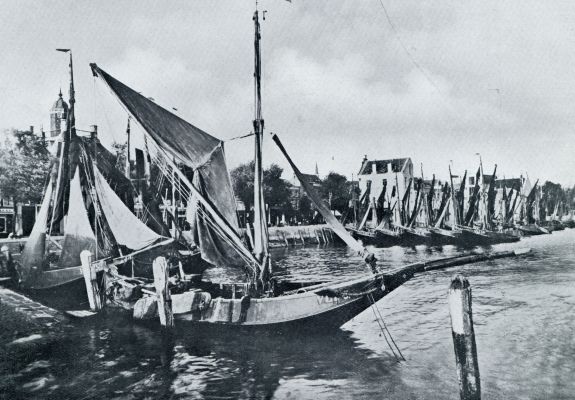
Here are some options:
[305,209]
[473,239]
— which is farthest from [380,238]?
[305,209]

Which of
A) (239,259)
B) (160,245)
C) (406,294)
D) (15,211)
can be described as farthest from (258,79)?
(15,211)

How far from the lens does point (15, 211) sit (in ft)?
109

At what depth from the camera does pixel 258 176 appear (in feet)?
49.5

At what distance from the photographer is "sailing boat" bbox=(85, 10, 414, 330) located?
1295cm

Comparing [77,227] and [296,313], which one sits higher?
[77,227]

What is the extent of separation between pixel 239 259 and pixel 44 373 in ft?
24.3

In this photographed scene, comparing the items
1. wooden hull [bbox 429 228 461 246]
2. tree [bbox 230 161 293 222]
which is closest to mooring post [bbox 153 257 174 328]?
wooden hull [bbox 429 228 461 246]

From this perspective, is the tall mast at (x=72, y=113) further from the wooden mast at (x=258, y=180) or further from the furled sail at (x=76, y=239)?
the wooden mast at (x=258, y=180)

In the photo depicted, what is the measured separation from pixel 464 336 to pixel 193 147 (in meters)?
12.5

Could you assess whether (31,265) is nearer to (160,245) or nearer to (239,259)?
(160,245)

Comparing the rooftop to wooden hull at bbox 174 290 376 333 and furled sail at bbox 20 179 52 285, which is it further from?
furled sail at bbox 20 179 52 285

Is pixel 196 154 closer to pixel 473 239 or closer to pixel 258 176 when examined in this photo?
pixel 258 176

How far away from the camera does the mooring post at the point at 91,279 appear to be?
53.5ft

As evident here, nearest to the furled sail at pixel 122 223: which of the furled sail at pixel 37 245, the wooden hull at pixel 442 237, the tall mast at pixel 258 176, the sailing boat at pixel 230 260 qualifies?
the sailing boat at pixel 230 260
